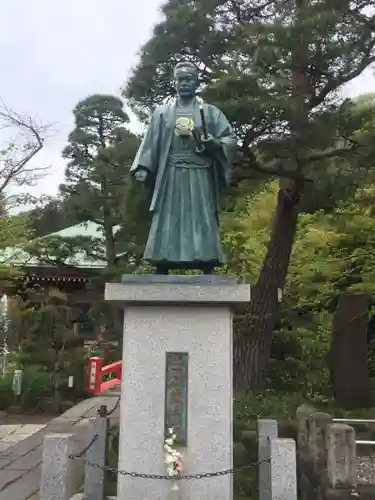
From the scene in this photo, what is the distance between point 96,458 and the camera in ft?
16.9

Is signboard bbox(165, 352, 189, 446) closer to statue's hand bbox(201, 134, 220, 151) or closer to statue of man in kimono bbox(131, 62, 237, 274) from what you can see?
statue of man in kimono bbox(131, 62, 237, 274)

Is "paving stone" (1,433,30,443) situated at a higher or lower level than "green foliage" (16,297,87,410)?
lower

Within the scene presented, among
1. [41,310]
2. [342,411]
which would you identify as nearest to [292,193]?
[342,411]

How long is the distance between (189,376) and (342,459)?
215cm

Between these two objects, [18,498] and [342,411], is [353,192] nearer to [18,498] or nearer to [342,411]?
[342,411]

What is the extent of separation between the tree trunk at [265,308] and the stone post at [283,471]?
501cm

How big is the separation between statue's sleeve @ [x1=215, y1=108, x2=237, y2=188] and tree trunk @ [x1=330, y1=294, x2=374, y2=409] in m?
4.71

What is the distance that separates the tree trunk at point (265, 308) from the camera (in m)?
9.24

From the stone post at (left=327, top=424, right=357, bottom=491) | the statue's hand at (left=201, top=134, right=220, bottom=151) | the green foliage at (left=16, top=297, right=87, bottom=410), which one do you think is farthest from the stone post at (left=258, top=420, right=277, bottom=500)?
the green foliage at (left=16, top=297, right=87, bottom=410)

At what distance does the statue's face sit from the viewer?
16.7ft

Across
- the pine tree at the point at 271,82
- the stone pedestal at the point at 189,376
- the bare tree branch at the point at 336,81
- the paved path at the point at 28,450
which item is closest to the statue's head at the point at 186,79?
the stone pedestal at the point at 189,376

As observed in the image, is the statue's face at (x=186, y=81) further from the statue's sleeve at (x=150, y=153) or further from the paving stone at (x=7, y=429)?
the paving stone at (x=7, y=429)

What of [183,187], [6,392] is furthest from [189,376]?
[6,392]

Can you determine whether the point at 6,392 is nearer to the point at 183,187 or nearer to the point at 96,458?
the point at 96,458
